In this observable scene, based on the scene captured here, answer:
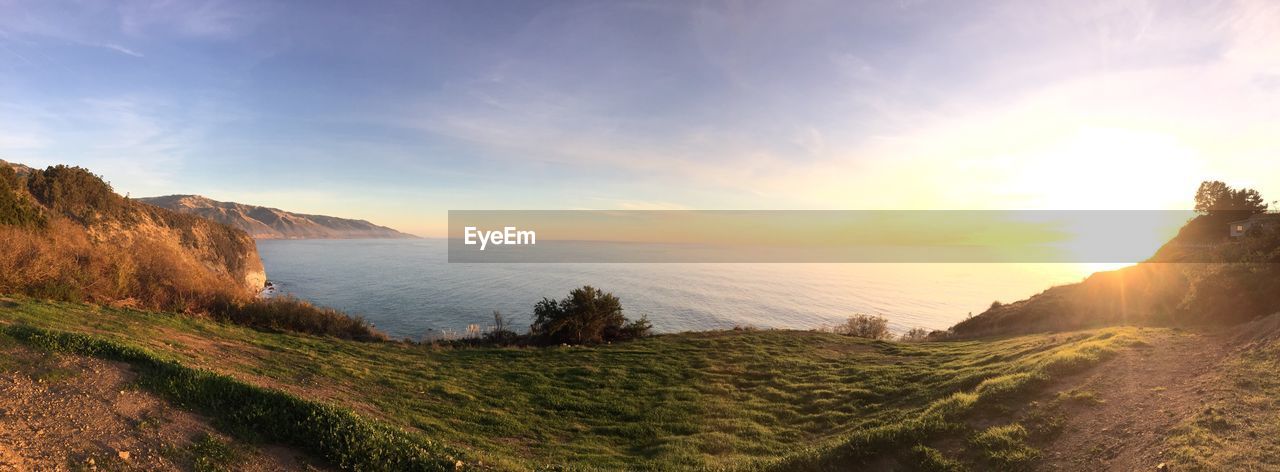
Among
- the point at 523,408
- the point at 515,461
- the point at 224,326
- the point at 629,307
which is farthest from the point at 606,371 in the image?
the point at 629,307

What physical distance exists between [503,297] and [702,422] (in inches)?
2190

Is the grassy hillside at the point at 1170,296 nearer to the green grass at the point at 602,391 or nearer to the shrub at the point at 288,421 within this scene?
the green grass at the point at 602,391

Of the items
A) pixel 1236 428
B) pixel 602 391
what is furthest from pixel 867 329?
pixel 1236 428

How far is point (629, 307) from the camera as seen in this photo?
62469 mm

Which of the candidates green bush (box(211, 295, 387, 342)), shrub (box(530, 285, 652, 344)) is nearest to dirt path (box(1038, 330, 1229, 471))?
shrub (box(530, 285, 652, 344))

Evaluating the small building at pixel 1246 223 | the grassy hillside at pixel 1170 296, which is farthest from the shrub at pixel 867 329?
the small building at pixel 1246 223

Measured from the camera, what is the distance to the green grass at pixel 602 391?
31.7 feet

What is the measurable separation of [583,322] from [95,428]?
28299 millimetres

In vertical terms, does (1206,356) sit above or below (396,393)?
above

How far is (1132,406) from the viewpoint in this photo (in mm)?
9359

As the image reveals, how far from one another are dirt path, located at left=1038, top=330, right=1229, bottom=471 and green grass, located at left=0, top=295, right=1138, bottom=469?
0.81 metres

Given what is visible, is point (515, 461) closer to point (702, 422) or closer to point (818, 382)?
point (702, 422)

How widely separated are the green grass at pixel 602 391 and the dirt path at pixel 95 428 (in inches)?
23.0

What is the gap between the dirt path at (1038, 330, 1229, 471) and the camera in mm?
7750
